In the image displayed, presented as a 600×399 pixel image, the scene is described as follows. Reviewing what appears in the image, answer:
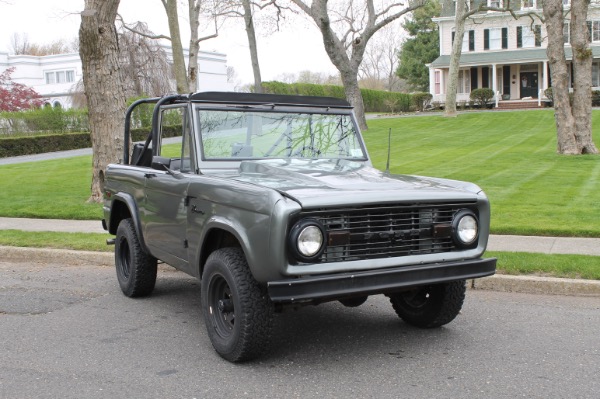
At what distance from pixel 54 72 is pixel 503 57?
4006cm

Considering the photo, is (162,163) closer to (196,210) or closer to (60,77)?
(196,210)

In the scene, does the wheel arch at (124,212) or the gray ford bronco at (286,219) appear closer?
the gray ford bronco at (286,219)

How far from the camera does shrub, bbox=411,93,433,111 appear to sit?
48.6 metres

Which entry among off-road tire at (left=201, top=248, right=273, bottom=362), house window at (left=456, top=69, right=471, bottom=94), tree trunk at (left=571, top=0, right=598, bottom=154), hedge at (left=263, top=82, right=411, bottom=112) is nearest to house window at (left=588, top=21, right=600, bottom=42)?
house window at (left=456, top=69, right=471, bottom=94)

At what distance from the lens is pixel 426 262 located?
189 inches

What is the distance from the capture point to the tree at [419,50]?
59.5 metres

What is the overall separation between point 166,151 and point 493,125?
26765 millimetres

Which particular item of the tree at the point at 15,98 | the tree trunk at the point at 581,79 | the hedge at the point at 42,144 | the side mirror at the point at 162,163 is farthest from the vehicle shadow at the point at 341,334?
the tree at the point at 15,98

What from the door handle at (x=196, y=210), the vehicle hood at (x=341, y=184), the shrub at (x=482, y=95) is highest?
the shrub at (x=482, y=95)

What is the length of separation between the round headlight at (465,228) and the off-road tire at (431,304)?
440 mm

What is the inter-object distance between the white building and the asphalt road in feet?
184

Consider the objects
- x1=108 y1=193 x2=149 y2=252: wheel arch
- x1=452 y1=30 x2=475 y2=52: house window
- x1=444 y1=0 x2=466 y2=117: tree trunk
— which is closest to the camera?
x1=108 y1=193 x2=149 y2=252: wheel arch

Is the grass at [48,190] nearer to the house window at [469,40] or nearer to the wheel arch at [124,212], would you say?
the wheel arch at [124,212]

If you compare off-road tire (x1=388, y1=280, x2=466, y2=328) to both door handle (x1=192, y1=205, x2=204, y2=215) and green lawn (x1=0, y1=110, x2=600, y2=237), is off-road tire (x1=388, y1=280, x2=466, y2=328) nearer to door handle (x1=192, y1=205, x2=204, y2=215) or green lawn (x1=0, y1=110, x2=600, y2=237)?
door handle (x1=192, y1=205, x2=204, y2=215)
